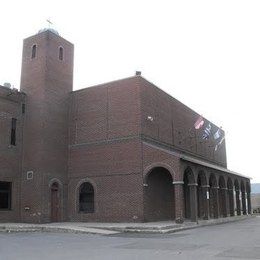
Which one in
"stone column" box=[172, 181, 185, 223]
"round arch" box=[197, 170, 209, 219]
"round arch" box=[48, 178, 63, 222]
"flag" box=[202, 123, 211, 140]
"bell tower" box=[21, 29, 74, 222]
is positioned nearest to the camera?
"stone column" box=[172, 181, 185, 223]

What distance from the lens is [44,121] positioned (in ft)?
105

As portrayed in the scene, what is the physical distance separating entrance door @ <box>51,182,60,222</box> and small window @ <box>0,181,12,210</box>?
304 centimetres

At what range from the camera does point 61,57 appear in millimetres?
34531

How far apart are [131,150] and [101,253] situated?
16922 millimetres

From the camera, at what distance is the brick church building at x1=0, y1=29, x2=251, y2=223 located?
30.5m

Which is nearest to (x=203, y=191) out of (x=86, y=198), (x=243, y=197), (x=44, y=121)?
(x=86, y=198)

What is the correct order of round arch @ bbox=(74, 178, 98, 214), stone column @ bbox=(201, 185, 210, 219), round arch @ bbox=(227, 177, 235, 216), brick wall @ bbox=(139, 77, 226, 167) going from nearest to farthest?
round arch @ bbox=(74, 178, 98, 214) → brick wall @ bbox=(139, 77, 226, 167) → stone column @ bbox=(201, 185, 210, 219) → round arch @ bbox=(227, 177, 235, 216)

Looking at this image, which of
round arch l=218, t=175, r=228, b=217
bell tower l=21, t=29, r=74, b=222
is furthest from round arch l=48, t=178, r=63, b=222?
round arch l=218, t=175, r=228, b=217

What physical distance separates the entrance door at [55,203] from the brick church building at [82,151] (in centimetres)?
7

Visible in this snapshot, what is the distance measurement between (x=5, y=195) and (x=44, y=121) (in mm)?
5951

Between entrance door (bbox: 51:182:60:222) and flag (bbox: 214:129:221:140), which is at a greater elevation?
flag (bbox: 214:129:221:140)

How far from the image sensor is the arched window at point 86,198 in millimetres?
32291

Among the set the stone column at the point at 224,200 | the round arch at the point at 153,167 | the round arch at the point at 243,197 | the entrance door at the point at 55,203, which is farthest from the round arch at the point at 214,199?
the entrance door at the point at 55,203

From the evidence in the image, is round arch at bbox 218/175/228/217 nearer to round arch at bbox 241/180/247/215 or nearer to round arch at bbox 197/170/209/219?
round arch at bbox 197/170/209/219
